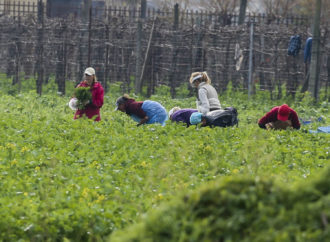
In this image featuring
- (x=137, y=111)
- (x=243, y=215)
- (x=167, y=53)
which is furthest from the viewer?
(x=167, y=53)

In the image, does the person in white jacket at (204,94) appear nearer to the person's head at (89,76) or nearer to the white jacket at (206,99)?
the white jacket at (206,99)

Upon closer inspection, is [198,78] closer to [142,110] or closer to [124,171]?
[142,110]

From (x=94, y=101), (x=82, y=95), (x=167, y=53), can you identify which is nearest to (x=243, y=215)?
(x=82, y=95)

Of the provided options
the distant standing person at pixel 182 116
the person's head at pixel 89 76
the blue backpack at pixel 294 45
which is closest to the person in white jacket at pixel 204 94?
the distant standing person at pixel 182 116

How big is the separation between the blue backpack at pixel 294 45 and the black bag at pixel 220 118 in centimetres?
928

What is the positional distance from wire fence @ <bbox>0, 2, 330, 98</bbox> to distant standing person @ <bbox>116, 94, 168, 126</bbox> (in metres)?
9.24

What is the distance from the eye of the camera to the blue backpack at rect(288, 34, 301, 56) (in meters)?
21.9

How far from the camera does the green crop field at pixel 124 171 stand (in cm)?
528

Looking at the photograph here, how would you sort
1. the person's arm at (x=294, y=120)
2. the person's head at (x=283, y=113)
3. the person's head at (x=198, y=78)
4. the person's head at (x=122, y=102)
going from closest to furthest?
the person's head at (x=283, y=113)
the person's arm at (x=294, y=120)
the person's head at (x=122, y=102)
the person's head at (x=198, y=78)

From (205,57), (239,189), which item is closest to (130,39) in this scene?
(205,57)

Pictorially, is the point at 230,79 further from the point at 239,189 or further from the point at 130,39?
the point at 239,189

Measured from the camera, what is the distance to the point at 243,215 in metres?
4.03

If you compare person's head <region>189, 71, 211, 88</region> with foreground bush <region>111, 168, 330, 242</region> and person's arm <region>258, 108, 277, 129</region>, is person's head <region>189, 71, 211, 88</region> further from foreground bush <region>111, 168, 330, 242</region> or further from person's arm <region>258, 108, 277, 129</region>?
foreground bush <region>111, 168, 330, 242</region>

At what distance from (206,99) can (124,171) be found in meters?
5.55
